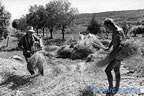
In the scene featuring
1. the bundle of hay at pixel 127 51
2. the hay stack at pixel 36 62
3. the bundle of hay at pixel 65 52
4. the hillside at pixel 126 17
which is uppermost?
the hillside at pixel 126 17

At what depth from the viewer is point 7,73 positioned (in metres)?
5.82

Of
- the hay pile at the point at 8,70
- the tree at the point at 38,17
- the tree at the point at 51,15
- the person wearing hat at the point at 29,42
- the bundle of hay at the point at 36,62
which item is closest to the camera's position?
the bundle of hay at the point at 36,62

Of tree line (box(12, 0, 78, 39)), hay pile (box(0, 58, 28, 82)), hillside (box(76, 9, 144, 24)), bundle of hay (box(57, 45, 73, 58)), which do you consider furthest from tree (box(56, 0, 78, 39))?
hay pile (box(0, 58, 28, 82))

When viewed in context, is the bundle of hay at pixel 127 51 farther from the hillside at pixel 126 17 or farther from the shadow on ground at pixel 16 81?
the hillside at pixel 126 17

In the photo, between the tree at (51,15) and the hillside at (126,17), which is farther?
the hillside at (126,17)

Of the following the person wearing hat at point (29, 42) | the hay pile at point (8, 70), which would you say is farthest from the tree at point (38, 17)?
the person wearing hat at point (29, 42)

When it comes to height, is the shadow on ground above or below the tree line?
below

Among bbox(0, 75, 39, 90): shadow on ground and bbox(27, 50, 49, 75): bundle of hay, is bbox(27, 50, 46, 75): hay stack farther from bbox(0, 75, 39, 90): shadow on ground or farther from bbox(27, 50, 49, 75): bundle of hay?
bbox(0, 75, 39, 90): shadow on ground

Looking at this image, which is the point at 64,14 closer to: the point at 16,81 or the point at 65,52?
the point at 65,52

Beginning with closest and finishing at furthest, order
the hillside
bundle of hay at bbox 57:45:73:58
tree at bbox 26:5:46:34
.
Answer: bundle of hay at bbox 57:45:73:58 → tree at bbox 26:5:46:34 → the hillside

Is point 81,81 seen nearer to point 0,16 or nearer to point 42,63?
point 42,63

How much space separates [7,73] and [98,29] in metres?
24.1

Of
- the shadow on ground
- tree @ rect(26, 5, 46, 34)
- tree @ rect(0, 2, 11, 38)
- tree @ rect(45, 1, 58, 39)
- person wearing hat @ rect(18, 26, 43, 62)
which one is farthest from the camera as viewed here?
tree @ rect(26, 5, 46, 34)

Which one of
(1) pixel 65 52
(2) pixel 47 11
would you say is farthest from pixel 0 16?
(2) pixel 47 11
